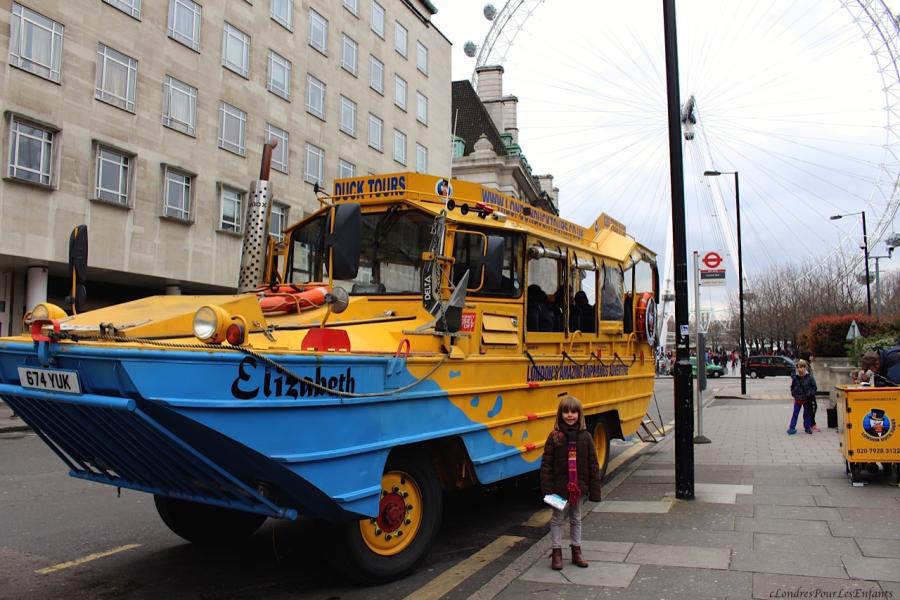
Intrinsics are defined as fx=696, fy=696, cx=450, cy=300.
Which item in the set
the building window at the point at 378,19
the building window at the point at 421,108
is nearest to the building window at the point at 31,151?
the building window at the point at 378,19

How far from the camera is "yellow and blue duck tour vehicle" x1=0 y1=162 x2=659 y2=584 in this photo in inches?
140

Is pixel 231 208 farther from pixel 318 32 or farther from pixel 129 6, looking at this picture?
pixel 318 32

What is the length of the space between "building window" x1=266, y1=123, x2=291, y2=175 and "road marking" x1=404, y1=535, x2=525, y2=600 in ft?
74.5

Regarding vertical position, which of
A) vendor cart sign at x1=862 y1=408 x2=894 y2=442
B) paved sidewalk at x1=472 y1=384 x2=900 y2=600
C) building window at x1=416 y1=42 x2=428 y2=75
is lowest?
paved sidewalk at x1=472 y1=384 x2=900 y2=600

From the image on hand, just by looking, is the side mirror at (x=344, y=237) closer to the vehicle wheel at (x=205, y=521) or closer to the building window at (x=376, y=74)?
the vehicle wheel at (x=205, y=521)

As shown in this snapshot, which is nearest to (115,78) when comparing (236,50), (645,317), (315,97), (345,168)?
(236,50)

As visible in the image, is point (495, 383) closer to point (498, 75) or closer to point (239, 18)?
point (239, 18)

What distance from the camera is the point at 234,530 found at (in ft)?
18.6

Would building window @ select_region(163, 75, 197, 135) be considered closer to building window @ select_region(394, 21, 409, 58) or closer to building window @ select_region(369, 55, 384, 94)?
building window @ select_region(369, 55, 384, 94)

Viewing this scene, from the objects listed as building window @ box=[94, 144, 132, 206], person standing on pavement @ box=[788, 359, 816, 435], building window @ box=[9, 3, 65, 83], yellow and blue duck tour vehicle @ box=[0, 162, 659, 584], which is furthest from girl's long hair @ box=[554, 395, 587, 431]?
building window @ box=[9, 3, 65, 83]

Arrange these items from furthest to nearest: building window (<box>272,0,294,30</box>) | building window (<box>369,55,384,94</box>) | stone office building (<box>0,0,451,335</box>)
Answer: building window (<box>369,55,384,94</box>) < building window (<box>272,0,294,30</box>) < stone office building (<box>0,0,451,335</box>)

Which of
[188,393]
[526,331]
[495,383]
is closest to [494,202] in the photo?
[526,331]

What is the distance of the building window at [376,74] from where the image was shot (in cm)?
3291

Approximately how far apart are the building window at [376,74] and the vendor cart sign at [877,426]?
28.7m
